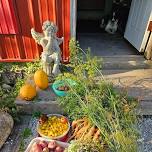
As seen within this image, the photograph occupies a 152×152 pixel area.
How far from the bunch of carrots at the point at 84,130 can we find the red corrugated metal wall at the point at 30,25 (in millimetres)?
1467

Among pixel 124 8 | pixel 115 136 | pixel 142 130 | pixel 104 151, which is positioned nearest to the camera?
pixel 115 136

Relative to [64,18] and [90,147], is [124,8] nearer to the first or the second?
[64,18]

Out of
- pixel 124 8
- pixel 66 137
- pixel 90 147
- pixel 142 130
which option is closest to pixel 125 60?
pixel 142 130

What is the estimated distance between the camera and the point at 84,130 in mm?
2988

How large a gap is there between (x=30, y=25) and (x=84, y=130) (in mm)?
2077

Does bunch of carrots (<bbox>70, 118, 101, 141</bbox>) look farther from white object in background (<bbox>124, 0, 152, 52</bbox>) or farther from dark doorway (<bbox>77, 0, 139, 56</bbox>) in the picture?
white object in background (<bbox>124, 0, 152, 52</bbox>)

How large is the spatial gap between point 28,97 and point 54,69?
0.65m

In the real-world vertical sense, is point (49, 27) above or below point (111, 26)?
above

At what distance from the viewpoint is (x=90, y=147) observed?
245 centimetres

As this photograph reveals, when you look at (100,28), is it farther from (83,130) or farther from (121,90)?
(83,130)

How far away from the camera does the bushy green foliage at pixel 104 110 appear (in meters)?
2.46

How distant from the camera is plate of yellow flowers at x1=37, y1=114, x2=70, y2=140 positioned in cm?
305

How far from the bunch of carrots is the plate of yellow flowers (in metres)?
0.13

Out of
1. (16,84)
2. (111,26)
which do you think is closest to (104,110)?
(16,84)
